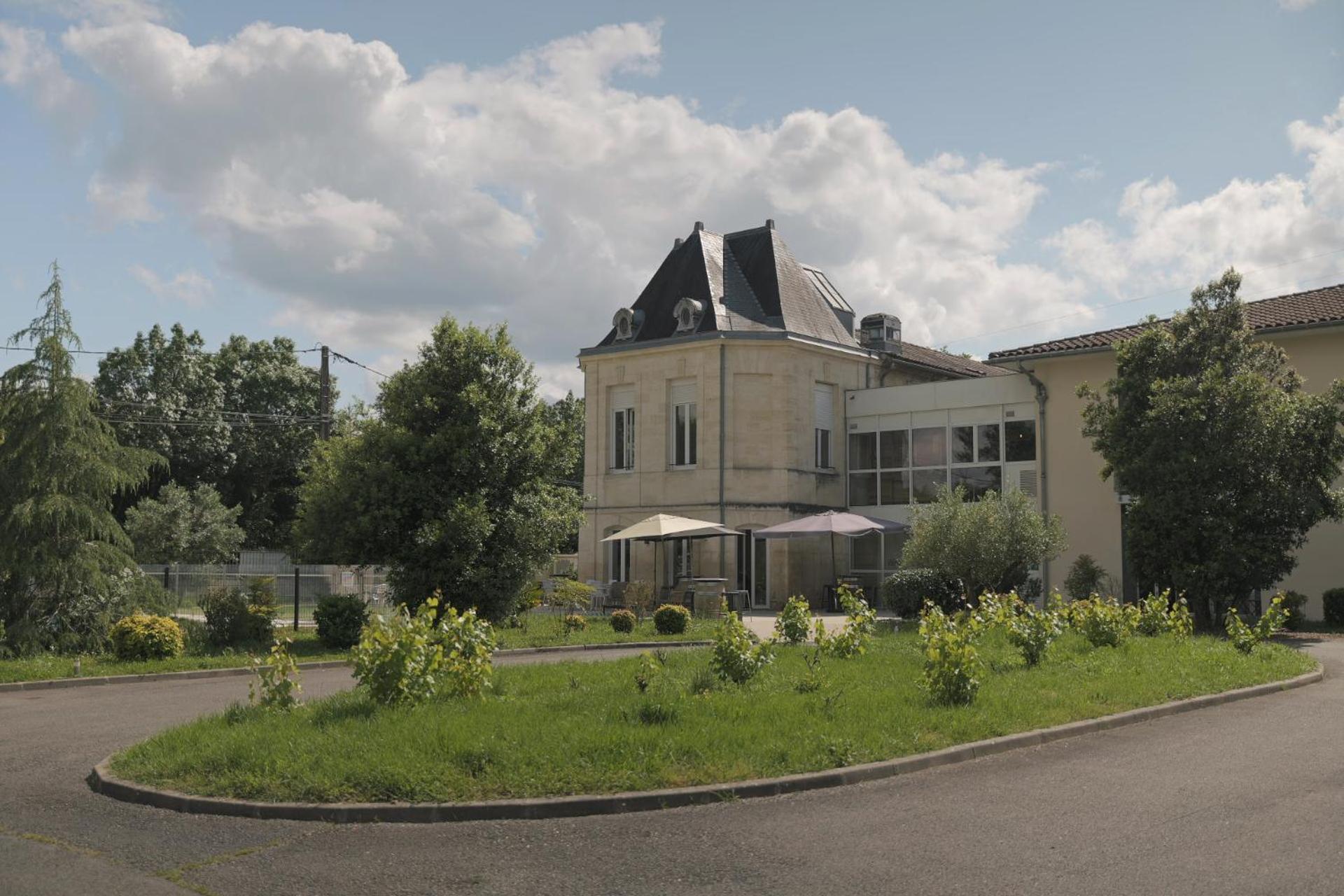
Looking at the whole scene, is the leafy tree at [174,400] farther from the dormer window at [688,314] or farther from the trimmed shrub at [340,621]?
the trimmed shrub at [340,621]

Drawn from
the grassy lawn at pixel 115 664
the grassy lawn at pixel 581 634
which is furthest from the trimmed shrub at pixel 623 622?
the grassy lawn at pixel 115 664

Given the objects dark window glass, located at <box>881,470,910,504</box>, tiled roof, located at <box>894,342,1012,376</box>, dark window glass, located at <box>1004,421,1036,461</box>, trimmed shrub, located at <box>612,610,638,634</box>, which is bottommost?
trimmed shrub, located at <box>612,610,638,634</box>

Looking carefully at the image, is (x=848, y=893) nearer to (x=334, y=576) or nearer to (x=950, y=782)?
(x=950, y=782)

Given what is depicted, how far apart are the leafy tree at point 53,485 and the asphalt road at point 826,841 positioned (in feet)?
30.2

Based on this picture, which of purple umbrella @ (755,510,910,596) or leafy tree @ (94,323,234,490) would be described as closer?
purple umbrella @ (755,510,910,596)

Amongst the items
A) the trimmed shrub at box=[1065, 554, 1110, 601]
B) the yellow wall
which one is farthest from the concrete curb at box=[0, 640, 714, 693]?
the yellow wall

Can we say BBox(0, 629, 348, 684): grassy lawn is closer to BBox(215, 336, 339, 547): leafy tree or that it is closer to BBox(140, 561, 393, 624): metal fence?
BBox(140, 561, 393, 624): metal fence

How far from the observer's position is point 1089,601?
18188mm

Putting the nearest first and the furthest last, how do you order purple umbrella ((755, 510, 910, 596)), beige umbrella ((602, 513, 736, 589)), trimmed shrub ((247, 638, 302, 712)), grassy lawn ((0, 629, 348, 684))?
trimmed shrub ((247, 638, 302, 712)) → grassy lawn ((0, 629, 348, 684)) → beige umbrella ((602, 513, 736, 589)) → purple umbrella ((755, 510, 910, 596))

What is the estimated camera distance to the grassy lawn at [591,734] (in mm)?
8719

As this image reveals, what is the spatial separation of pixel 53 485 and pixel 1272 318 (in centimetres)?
2620

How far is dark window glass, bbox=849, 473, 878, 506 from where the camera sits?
39312 millimetres

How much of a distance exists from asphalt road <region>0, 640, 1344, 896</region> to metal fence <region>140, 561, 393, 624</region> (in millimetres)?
12447

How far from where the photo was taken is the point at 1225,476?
23734 millimetres
